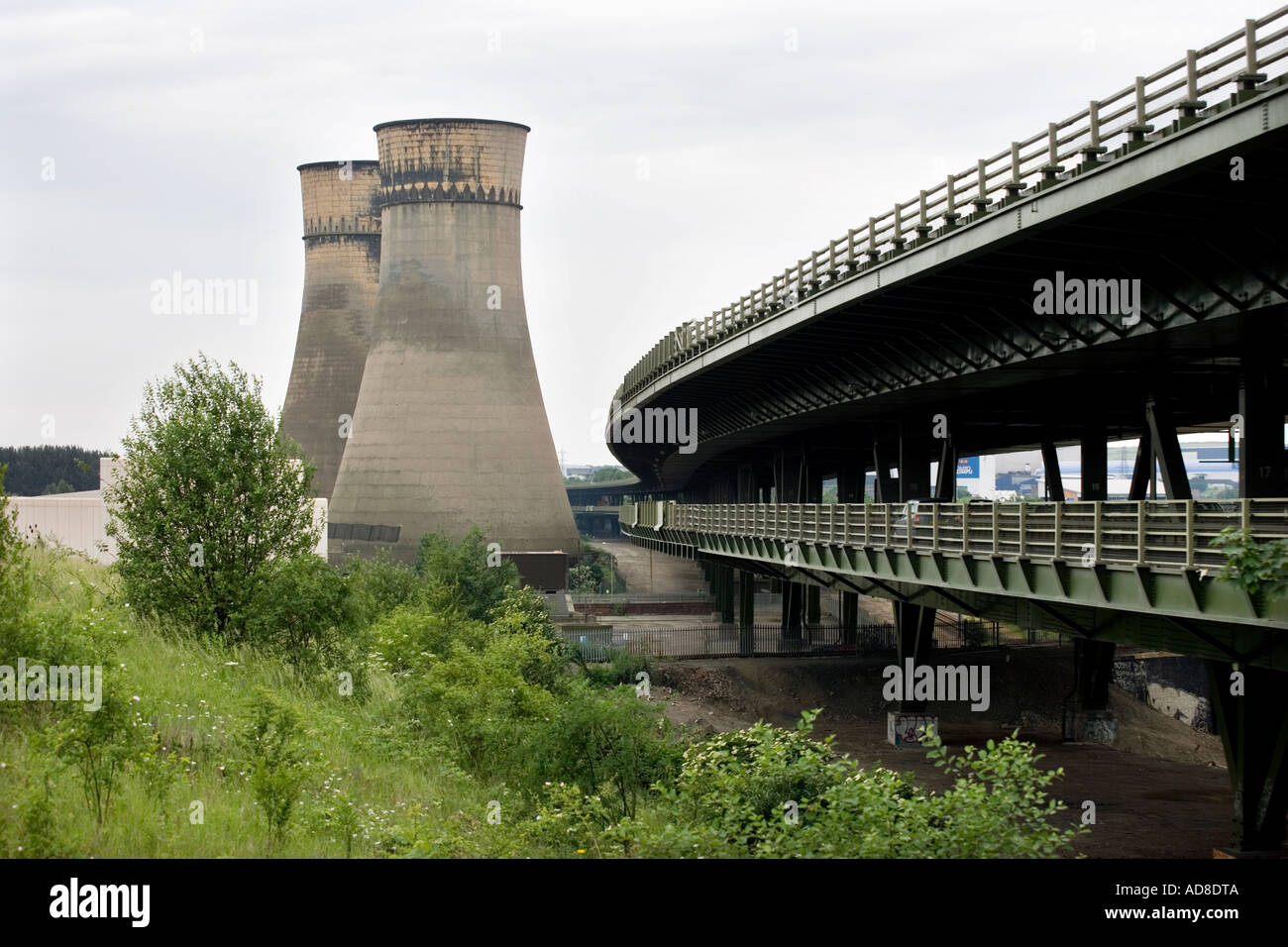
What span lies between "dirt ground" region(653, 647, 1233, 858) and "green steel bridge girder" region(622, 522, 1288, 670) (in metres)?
4.36

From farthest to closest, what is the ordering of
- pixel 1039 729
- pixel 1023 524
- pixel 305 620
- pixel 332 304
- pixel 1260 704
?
pixel 332 304, pixel 1039 729, pixel 305 620, pixel 1023 524, pixel 1260 704

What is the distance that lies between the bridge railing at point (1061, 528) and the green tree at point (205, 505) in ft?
36.0

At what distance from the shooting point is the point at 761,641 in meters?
52.1

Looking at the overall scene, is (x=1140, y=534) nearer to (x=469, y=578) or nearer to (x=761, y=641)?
(x=469, y=578)

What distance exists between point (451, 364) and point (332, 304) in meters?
20.5

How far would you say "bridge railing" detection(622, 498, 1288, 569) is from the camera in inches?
666

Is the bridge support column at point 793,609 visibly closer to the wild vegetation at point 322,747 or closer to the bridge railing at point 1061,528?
the bridge railing at point 1061,528

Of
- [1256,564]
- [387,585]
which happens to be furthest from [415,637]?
[1256,564]

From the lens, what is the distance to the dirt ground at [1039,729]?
26.8 meters

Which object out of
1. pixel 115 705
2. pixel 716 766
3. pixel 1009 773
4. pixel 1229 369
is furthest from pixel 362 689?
pixel 1229 369

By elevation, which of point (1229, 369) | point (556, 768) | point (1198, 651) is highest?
point (1229, 369)
